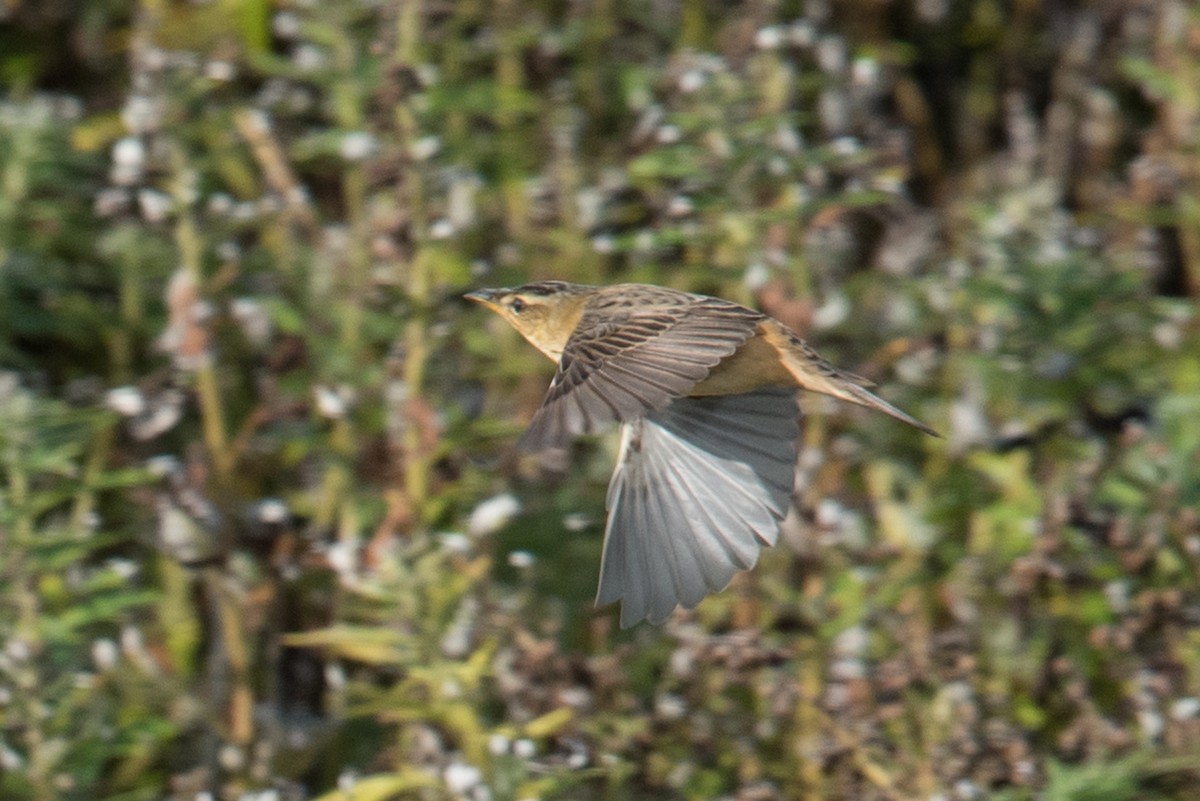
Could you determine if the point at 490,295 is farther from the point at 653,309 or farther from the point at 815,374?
the point at 815,374

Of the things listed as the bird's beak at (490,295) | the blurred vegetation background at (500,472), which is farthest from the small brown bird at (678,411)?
the blurred vegetation background at (500,472)

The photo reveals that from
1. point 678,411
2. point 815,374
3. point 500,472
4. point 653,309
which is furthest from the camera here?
point 500,472

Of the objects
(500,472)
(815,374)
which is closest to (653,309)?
(815,374)

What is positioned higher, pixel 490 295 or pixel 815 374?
pixel 490 295

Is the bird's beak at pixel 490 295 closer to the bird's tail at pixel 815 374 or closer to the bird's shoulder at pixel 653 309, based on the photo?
the bird's shoulder at pixel 653 309

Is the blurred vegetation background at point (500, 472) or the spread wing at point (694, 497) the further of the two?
the blurred vegetation background at point (500, 472)

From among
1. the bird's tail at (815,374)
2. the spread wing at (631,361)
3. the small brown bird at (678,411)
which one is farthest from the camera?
the bird's tail at (815,374)

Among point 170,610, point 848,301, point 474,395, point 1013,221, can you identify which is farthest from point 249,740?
point 1013,221

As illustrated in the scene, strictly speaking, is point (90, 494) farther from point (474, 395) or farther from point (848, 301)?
point (848, 301)

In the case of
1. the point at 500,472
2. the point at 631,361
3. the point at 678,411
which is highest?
the point at 631,361
